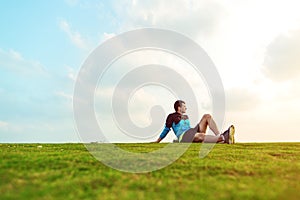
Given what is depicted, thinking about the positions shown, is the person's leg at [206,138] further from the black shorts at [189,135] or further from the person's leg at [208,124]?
the person's leg at [208,124]

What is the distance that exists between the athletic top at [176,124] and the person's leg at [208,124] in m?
0.88

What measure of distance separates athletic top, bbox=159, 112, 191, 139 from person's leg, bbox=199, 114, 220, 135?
→ 882 millimetres

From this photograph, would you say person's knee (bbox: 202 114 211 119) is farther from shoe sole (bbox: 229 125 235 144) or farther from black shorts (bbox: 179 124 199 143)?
shoe sole (bbox: 229 125 235 144)

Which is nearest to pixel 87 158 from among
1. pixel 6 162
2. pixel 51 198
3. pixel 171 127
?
pixel 6 162

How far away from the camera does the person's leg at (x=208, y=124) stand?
66.6 feet

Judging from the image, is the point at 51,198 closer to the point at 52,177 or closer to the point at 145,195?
the point at 52,177

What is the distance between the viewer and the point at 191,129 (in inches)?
809

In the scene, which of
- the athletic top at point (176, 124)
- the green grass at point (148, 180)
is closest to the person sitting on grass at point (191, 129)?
the athletic top at point (176, 124)

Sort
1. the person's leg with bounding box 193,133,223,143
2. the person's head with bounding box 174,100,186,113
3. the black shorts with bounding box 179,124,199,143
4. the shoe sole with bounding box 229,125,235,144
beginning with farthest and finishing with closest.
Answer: the person's head with bounding box 174,100,186,113 < the black shorts with bounding box 179,124,199,143 < the person's leg with bounding box 193,133,223,143 < the shoe sole with bounding box 229,125,235,144

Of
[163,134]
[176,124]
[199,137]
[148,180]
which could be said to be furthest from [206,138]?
[148,180]

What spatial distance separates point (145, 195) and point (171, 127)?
12801 millimetres

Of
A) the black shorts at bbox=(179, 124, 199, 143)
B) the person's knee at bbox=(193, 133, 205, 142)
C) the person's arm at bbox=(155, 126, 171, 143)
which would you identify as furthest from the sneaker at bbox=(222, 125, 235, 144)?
the person's arm at bbox=(155, 126, 171, 143)

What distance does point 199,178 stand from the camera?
9688 millimetres

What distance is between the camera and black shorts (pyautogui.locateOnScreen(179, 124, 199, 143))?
20.2 meters
